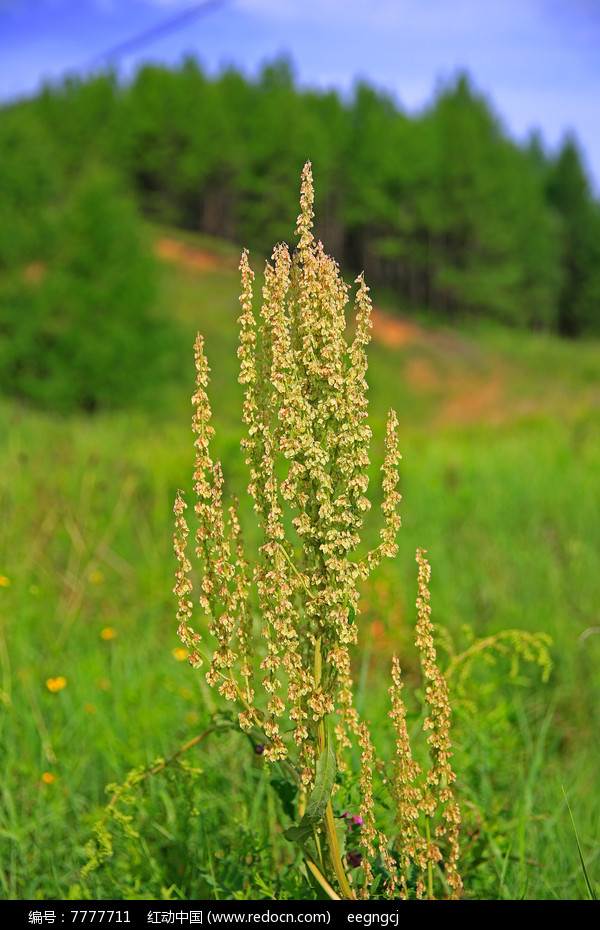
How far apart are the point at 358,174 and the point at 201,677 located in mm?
43221

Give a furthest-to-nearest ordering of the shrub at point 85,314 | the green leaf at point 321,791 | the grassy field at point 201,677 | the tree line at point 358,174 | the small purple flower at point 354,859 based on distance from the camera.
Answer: the tree line at point 358,174 → the shrub at point 85,314 → the grassy field at point 201,677 → the small purple flower at point 354,859 → the green leaf at point 321,791

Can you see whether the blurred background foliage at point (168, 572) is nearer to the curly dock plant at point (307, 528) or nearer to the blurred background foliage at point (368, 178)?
the curly dock plant at point (307, 528)

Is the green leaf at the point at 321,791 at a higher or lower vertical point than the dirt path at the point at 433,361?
lower

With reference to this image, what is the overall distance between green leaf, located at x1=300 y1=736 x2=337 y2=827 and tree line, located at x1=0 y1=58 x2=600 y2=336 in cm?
3820

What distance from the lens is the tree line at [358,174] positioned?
4225 cm

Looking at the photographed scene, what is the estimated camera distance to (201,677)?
2713 mm

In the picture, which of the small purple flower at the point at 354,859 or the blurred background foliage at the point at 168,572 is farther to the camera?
the blurred background foliage at the point at 168,572

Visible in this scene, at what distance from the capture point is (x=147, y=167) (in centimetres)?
4781

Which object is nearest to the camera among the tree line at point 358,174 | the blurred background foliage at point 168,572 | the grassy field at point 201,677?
the grassy field at point 201,677

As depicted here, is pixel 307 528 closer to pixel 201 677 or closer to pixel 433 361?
→ pixel 201 677

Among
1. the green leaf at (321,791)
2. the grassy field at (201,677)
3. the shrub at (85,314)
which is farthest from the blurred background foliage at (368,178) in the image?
the green leaf at (321,791)

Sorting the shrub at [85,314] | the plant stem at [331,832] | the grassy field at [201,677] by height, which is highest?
the shrub at [85,314]

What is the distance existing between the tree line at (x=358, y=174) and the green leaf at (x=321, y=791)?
125ft
